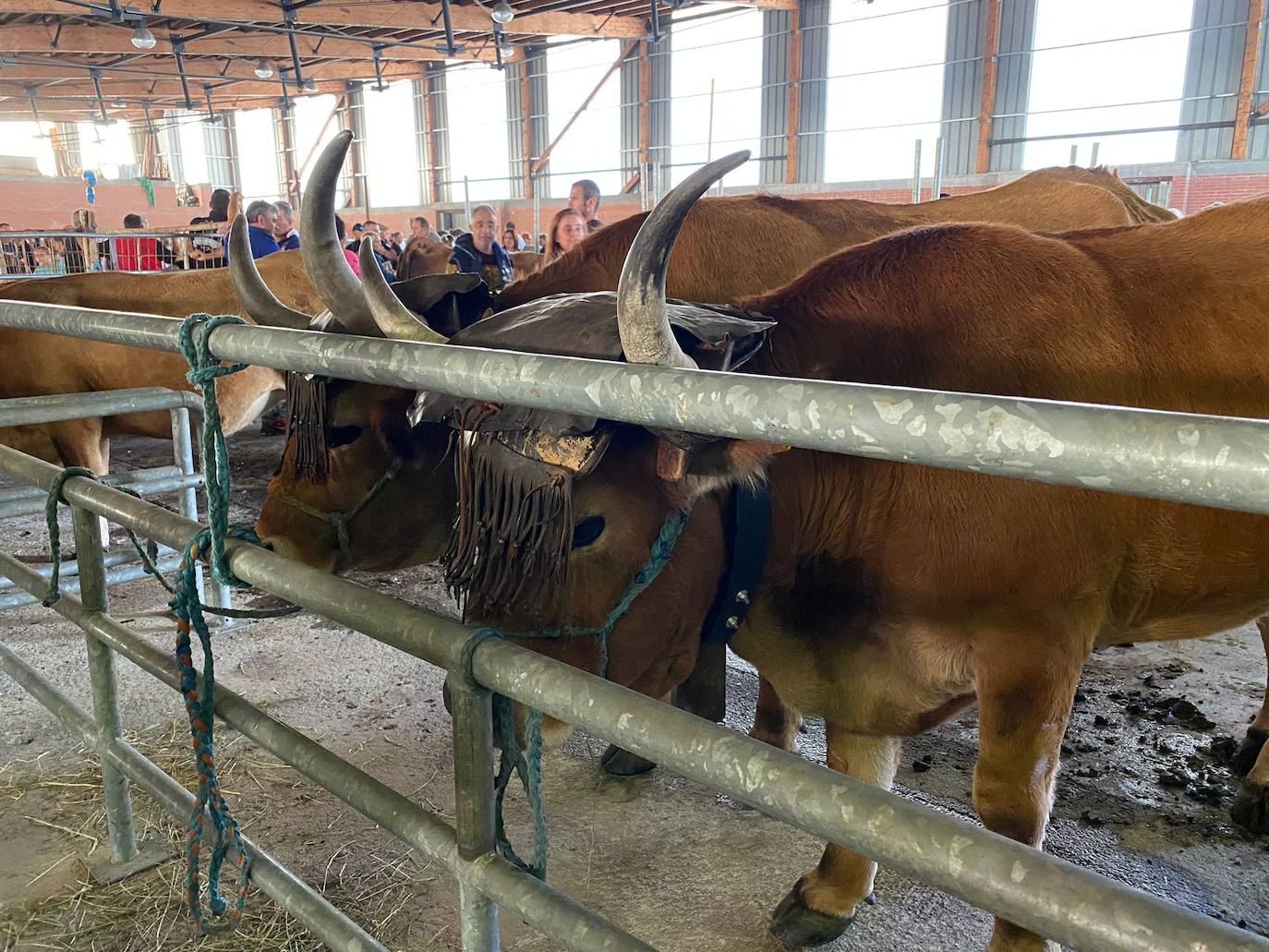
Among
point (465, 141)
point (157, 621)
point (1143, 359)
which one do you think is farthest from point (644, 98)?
point (1143, 359)

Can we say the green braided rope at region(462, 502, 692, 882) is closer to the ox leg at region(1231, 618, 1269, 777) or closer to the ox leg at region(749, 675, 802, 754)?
the ox leg at region(749, 675, 802, 754)

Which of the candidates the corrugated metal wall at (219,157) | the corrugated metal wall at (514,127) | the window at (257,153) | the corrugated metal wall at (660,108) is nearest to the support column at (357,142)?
the window at (257,153)

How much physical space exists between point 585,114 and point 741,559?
2434 cm

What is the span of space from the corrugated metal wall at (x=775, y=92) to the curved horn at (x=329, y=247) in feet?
64.6

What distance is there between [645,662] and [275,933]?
1197mm

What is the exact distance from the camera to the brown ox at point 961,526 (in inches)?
77.0

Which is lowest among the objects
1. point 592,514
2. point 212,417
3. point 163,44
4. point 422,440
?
point 422,440

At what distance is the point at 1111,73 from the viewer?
16.8 meters

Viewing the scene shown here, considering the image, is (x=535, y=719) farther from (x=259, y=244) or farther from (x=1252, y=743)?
(x=259, y=244)

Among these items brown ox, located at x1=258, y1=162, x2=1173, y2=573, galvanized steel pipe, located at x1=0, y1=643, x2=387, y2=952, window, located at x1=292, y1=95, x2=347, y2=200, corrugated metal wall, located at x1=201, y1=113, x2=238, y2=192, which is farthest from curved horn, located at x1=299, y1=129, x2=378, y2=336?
corrugated metal wall, located at x1=201, y1=113, x2=238, y2=192

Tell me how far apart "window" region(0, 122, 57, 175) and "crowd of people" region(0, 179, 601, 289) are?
2446cm

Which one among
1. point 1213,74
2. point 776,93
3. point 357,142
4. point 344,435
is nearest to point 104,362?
point 344,435

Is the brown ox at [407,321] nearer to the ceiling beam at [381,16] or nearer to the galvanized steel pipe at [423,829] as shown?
the galvanized steel pipe at [423,829]

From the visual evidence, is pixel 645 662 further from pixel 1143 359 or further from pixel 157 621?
pixel 157 621
